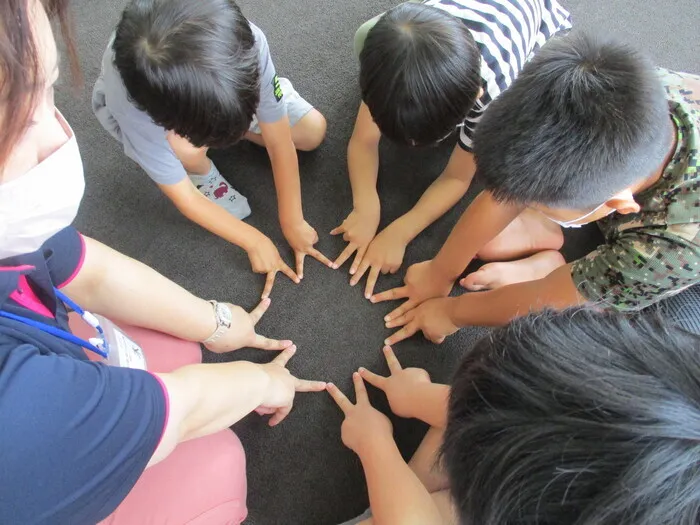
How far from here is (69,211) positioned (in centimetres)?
61

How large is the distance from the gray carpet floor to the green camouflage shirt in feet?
1.05

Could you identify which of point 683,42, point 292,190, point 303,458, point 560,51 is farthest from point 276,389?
point 683,42

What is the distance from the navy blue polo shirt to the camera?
0.51 meters

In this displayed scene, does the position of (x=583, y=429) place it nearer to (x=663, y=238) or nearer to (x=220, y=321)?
(x=663, y=238)

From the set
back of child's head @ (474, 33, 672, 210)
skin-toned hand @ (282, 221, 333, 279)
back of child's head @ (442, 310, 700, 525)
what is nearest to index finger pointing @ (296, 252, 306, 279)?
skin-toned hand @ (282, 221, 333, 279)

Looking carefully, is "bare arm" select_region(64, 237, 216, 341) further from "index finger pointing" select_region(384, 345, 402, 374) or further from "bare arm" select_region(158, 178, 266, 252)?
"index finger pointing" select_region(384, 345, 402, 374)

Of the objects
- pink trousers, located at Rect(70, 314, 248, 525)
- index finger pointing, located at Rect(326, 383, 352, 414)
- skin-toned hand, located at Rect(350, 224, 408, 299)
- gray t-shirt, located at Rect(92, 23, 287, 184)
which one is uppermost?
gray t-shirt, located at Rect(92, 23, 287, 184)

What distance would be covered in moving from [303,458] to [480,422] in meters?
0.66

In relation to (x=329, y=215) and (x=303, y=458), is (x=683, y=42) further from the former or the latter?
(x=303, y=458)

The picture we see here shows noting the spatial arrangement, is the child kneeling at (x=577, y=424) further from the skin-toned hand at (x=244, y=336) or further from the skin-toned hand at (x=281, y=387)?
the skin-toned hand at (x=244, y=336)

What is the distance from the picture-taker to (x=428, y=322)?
1089 millimetres

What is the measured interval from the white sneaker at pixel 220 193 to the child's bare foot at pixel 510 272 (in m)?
0.54

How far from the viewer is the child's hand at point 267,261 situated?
3.70 ft

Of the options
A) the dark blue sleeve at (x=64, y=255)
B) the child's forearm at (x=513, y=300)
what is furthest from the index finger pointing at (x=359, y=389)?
the dark blue sleeve at (x=64, y=255)
